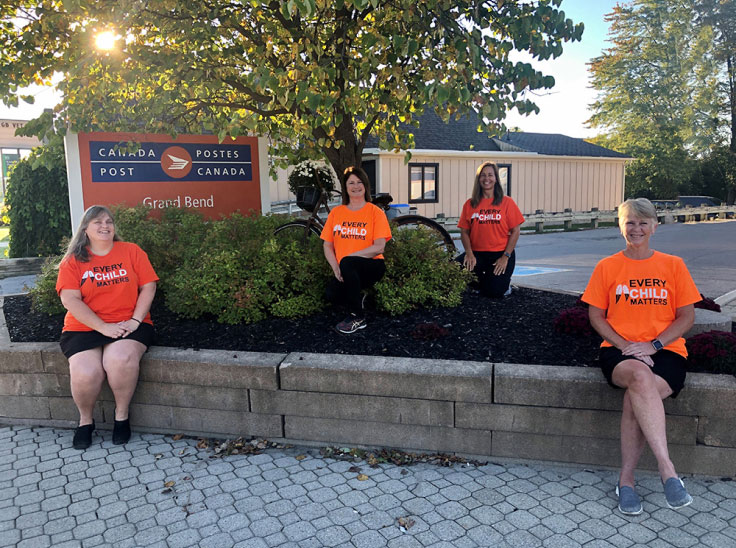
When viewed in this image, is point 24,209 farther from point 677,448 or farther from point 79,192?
point 677,448

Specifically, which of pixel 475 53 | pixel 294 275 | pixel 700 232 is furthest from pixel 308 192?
pixel 700 232

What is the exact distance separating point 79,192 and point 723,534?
6.28 meters

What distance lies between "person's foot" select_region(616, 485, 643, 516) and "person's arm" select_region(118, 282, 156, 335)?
123 inches

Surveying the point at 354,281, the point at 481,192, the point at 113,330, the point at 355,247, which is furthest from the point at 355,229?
the point at 113,330

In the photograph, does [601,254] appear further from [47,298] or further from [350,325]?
[47,298]

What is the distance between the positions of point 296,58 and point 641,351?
10.8 feet

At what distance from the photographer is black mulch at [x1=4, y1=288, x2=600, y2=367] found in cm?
396

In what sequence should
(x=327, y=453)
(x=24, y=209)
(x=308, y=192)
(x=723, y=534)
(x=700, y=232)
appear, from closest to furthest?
(x=723, y=534), (x=327, y=453), (x=308, y=192), (x=24, y=209), (x=700, y=232)

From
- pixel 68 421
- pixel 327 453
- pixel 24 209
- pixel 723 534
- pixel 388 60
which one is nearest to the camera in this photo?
pixel 723 534

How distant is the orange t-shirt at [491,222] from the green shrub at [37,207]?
8488 millimetres

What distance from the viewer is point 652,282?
3.20 meters

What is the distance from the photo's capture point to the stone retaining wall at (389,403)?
3184mm

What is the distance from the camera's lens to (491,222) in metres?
5.45

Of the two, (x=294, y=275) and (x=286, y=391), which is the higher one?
(x=294, y=275)
